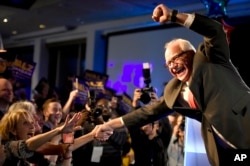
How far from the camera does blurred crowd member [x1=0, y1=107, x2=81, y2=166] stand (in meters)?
2.57

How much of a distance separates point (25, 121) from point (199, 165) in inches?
46.2

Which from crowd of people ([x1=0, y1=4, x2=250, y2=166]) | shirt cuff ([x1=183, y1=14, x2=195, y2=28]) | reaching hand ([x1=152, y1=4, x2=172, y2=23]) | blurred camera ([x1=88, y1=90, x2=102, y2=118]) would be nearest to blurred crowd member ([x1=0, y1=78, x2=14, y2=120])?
crowd of people ([x1=0, y1=4, x2=250, y2=166])

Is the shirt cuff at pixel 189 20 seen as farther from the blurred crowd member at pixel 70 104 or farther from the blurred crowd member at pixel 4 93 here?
the blurred crowd member at pixel 70 104

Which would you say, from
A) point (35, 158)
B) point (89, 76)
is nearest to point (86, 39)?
point (89, 76)

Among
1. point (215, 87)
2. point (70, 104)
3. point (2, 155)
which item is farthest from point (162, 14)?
point (70, 104)

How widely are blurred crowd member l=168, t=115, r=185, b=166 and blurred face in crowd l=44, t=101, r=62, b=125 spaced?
1160mm

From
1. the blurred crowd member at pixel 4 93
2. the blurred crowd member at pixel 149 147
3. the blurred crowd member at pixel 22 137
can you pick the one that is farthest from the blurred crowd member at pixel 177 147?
the blurred crowd member at pixel 4 93

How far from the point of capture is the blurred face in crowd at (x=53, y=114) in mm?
4104

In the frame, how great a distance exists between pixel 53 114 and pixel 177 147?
127 cm

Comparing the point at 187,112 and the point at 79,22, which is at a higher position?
the point at 79,22

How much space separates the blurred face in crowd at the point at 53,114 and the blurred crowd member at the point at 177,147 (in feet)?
3.81

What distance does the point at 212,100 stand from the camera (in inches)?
85.0

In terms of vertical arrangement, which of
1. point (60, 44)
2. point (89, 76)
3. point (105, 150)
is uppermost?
point (60, 44)

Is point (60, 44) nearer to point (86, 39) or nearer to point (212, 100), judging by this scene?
point (86, 39)
